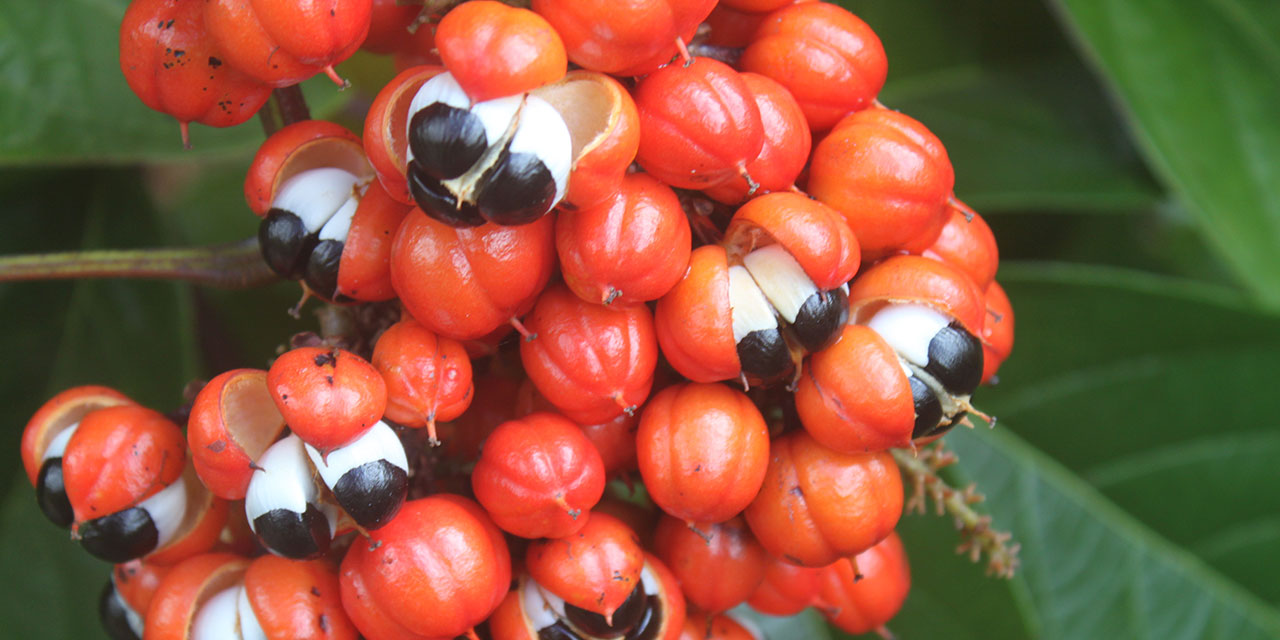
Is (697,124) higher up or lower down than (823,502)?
higher up

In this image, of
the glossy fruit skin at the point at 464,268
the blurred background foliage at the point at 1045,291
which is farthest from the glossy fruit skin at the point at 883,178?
the blurred background foliage at the point at 1045,291

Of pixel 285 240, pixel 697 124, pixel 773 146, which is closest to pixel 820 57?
pixel 773 146

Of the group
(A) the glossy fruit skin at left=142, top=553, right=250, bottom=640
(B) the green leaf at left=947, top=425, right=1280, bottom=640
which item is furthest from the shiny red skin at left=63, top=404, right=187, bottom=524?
(B) the green leaf at left=947, top=425, right=1280, bottom=640

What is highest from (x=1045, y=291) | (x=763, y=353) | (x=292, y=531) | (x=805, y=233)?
(x=805, y=233)

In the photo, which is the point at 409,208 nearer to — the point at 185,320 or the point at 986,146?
the point at 185,320

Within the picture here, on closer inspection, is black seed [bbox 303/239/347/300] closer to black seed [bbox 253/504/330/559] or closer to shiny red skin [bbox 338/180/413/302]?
shiny red skin [bbox 338/180/413/302]

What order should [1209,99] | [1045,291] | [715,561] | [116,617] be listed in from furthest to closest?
1. [1045,291]
2. [1209,99]
3. [116,617]
4. [715,561]

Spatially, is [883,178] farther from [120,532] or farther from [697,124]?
[120,532]
